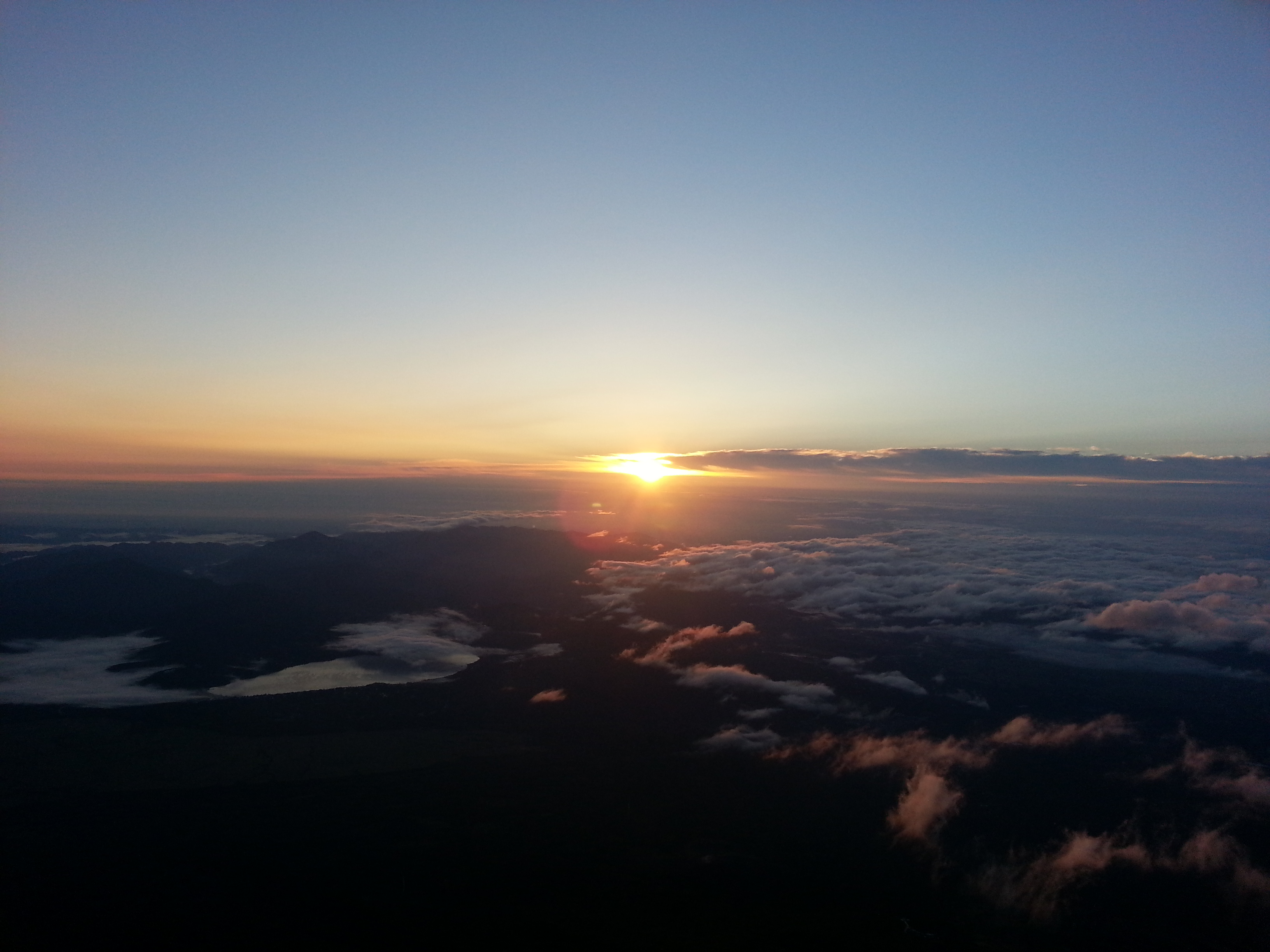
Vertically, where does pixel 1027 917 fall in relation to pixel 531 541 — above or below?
below

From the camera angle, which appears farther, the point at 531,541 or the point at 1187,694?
the point at 531,541

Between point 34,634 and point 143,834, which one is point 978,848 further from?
point 34,634

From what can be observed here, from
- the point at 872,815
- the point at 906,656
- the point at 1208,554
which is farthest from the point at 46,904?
the point at 1208,554

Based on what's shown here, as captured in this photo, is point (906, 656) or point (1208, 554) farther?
point (1208, 554)

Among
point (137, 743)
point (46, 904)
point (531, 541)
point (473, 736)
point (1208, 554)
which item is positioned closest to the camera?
point (46, 904)

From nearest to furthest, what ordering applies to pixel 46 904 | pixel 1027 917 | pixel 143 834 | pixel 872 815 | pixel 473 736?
1. pixel 46 904
2. pixel 1027 917
3. pixel 143 834
4. pixel 872 815
5. pixel 473 736

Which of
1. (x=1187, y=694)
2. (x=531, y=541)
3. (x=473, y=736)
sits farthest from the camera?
(x=531, y=541)

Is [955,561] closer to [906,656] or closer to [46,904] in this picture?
[906,656]

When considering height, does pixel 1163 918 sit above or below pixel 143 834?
below

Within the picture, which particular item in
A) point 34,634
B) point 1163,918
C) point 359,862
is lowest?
point 1163,918

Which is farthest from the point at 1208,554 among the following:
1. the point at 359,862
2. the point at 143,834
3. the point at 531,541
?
the point at 143,834
